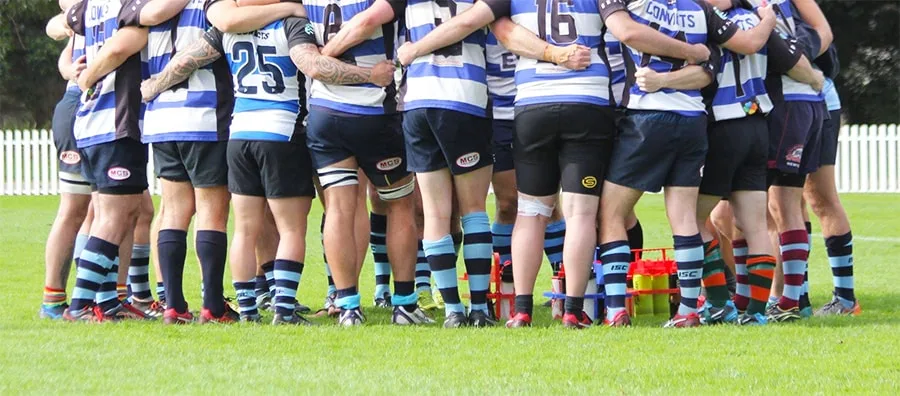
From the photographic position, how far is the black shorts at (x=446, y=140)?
799 cm

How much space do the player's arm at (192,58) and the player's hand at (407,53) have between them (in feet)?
3.64

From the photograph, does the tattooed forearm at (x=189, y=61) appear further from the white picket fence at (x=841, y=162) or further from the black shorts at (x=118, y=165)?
the white picket fence at (x=841, y=162)

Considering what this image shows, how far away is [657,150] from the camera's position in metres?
7.81

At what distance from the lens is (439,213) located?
27.1ft

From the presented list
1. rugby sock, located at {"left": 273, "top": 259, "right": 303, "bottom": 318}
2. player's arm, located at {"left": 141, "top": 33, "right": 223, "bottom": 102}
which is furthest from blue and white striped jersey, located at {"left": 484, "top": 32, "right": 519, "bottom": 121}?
player's arm, located at {"left": 141, "top": 33, "right": 223, "bottom": 102}

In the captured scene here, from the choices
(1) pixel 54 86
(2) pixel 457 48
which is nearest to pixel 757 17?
(2) pixel 457 48

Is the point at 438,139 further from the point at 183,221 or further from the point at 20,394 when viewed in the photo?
the point at 20,394

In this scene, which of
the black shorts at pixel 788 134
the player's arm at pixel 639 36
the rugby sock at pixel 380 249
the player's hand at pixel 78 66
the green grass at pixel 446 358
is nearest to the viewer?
the green grass at pixel 446 358

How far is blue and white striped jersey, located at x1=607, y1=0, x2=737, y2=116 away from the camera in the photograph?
7.78 metres

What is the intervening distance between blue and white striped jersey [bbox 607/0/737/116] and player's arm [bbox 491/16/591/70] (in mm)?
313

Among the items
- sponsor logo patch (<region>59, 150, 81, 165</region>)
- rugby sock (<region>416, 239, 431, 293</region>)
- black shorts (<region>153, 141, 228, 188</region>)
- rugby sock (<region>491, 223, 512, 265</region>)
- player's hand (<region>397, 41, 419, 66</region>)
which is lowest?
rugby sock (<region>416, 239, 431, 293</region>)

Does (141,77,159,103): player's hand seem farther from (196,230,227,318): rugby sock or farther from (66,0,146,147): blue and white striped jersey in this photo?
(196,230,227,318): rugby sock

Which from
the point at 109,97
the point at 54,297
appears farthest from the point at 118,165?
the point at 54,297

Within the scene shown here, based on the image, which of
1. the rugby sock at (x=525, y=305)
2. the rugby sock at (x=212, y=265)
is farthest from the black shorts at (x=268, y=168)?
the rugby sock at (x=525, y=305)
